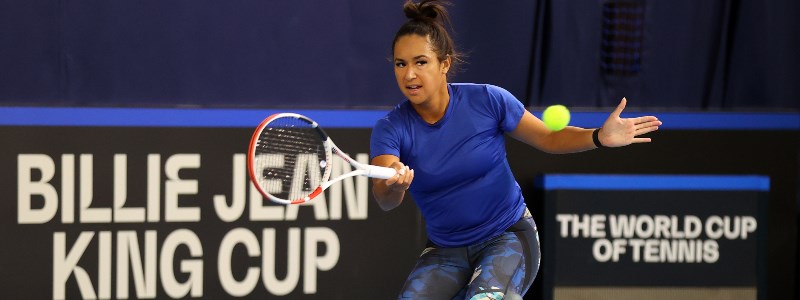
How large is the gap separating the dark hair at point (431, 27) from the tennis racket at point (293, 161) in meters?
0.44

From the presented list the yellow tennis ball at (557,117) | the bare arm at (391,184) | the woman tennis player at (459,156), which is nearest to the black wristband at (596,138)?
the woman tennis player at (459,156)

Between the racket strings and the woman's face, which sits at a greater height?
the woman's face

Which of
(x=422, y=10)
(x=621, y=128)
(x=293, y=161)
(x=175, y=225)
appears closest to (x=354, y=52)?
(x=293, y=161)

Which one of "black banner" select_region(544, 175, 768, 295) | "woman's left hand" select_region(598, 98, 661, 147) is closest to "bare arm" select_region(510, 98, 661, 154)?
"woman's left hand" select_region(598, 98, 661, 147)

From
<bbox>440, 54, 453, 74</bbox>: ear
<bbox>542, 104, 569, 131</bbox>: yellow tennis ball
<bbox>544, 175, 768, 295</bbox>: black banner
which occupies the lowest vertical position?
<bbox>544, 175, 768, 295</bbox>: black banner

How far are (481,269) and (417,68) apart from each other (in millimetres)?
664

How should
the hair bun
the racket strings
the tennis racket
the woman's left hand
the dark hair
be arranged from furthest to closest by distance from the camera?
the racket strings → the hair bun → the dark hair → the woman's left hand → the tennis racket

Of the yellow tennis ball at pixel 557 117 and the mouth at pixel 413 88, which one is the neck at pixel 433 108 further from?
the yellow tennis ball at pixel 557 117

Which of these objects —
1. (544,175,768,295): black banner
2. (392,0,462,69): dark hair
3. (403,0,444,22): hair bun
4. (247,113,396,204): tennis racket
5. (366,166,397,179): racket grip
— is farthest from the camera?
(544,175,768,295): black banner

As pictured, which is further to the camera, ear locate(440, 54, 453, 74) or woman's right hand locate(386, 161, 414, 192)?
ear locate(440, 54, 453, 74)

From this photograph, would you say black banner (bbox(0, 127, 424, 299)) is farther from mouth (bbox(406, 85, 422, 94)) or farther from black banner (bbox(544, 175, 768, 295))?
mouth (bbox(406, 85, 422, 94))

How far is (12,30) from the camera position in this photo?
192 inches

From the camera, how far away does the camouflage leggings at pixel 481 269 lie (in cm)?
355

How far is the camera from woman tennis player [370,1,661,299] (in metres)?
3.56
